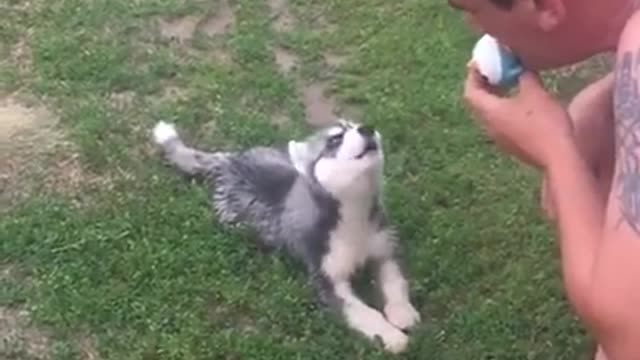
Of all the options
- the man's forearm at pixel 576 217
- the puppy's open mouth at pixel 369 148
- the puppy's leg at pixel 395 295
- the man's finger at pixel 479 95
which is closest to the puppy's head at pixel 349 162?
the puppy's open mouth at pixel 369 148

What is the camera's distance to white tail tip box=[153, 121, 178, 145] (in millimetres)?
3848

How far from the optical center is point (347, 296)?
3.33 m

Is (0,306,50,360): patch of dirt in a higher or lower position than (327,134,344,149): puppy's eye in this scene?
lower

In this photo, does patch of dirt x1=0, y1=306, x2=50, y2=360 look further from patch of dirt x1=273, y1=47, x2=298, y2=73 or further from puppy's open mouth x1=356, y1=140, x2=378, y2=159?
patch of dirt x1=273, y1=47, x2=298, y2=73

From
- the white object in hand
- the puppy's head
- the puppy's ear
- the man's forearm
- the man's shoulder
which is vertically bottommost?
the puppy's ear

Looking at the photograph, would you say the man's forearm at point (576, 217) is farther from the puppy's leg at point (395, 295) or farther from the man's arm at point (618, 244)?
the puppy's leg at point (395, 295)

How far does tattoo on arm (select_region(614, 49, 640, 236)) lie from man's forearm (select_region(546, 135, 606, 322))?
11 cm

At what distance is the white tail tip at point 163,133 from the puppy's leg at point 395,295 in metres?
0.69

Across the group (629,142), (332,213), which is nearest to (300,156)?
(332,213)

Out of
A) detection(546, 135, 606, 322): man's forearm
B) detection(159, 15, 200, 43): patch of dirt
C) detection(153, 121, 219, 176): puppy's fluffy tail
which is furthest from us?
detection(159, 15, 200, 43): patch of dirt

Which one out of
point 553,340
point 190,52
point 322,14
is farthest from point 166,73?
point 553,340

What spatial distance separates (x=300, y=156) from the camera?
135 inches

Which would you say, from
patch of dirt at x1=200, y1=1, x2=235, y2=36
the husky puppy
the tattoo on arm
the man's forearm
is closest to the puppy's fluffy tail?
the husky puppy

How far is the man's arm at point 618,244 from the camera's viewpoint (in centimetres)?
227
